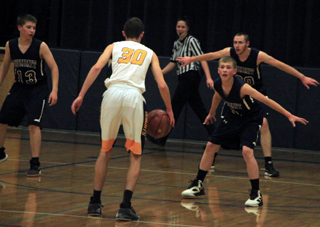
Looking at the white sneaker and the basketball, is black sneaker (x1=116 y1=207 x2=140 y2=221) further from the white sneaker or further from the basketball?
the basketball

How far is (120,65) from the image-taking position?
463 cm

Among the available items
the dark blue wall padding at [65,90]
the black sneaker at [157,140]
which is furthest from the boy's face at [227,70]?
the dark blue wall padding at [65,90]

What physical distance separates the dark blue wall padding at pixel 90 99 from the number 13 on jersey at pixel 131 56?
20.6 ft

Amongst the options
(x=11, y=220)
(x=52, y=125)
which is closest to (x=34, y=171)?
(x=11, y=220)

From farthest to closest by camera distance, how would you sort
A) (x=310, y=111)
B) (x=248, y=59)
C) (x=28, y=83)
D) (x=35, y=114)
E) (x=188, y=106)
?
(x=188, y=106) < (x=310, y=111) < (x=248, y=59) < (x=28, y=83) < (x=35, y=114)

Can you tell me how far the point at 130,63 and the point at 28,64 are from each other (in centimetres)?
215

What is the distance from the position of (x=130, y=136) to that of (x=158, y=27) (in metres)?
6.98

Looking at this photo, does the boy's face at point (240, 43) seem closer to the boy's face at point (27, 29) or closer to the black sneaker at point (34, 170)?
the boy's face at point (27, 29)

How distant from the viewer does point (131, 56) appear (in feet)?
15.2

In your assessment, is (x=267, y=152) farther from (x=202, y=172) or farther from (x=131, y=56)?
(x=131, y=56)

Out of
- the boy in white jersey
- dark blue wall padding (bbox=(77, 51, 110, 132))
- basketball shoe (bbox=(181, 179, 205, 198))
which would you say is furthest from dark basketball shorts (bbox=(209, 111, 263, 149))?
dark blue wall padding (bbox=(77, 51, 110, 132))

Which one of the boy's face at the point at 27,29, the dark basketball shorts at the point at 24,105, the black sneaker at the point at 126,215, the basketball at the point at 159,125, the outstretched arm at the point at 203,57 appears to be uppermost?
the boy's face at the point at 27,29

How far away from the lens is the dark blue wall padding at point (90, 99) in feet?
35.8

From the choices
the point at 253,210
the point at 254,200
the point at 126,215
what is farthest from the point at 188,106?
the point at 126,215
